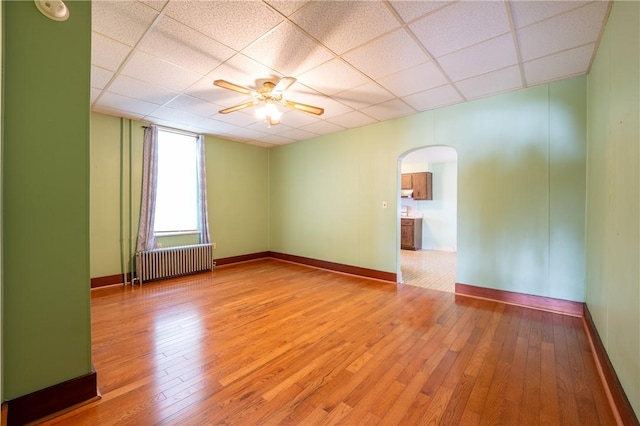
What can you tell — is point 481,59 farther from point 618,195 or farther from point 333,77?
point 618,195

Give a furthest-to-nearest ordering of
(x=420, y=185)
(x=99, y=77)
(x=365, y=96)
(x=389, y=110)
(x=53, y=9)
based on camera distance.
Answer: (x=420, y=185), (x=389, y=110), (x=365, y=96), (x=99, y=77), (x=53, y=9)

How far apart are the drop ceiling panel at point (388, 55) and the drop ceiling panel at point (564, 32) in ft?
2.77

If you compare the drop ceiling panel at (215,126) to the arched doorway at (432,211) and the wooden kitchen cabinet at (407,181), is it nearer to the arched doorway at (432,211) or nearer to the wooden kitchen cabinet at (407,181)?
the arched doorway at (432,211)

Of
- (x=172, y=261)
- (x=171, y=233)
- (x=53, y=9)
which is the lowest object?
(x=172, y=261)

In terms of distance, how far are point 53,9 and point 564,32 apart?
3639mm

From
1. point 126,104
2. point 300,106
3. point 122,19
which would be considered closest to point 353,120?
point 300,106

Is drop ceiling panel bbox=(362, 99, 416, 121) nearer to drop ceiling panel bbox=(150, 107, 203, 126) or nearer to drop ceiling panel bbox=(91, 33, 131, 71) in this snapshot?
drop ceiling panel bbox=(150, 107, 203, 126)

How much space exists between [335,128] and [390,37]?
109 inches

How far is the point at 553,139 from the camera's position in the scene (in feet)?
10.4

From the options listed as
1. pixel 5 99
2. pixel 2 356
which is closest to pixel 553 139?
pixel 5 99

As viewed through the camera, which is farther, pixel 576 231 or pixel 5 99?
pixel 576 231

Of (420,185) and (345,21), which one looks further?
(420,185)

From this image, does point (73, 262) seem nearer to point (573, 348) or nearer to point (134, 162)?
point (134, 162)

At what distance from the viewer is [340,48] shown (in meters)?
2.45
